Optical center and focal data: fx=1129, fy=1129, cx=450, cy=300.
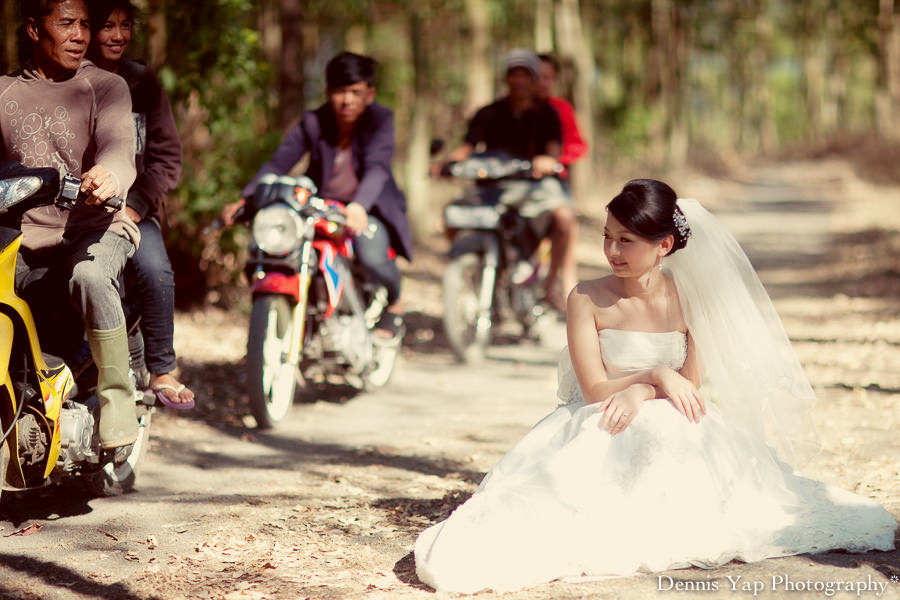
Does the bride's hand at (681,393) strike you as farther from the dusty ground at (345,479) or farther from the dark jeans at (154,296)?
the dark jeans at (154,296)

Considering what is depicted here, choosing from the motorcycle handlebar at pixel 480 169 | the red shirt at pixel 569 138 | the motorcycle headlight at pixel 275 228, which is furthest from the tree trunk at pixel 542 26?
the motorcycle headlight at pixel 275 228

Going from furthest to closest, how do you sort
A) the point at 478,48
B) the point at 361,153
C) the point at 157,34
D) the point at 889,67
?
the point at 889,67, the point at 478,48, the point at 157,34, the point at 361,153

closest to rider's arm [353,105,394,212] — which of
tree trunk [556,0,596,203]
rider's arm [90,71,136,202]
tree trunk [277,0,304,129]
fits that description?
rider's arm [90,71,136,202]

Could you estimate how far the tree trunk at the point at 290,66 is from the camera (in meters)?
11.7

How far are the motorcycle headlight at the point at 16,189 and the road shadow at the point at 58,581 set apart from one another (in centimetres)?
137

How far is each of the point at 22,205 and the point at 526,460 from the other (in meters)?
2.17

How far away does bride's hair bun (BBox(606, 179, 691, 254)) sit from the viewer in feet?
14.4

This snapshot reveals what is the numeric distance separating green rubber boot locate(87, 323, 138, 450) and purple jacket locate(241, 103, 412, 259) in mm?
2885

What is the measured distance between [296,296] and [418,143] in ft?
39.9

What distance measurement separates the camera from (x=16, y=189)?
4.18 metres

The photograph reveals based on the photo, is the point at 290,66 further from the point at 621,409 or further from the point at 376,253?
the point at 621,409

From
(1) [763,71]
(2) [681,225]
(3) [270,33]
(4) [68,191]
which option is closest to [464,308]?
(2) [681,225]

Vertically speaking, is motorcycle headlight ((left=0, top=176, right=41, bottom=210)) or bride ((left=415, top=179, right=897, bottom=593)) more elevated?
motorcycle headlight ((left=0, top=176, right=41, bottom=210))

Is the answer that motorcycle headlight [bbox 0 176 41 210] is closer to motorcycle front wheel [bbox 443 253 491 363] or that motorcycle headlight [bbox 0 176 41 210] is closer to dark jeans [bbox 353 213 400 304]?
dark jeans [bbox 353 213 400 304]
